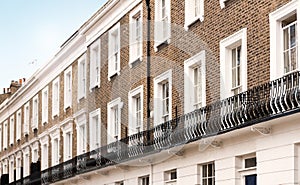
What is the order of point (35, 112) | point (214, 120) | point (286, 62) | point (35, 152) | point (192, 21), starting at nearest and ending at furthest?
1. point (286, 62)
2. point (214, 120)
3. point (192, 21)
4. point (35, 152)
5. point (35, 112)

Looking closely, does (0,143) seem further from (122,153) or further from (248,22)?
(248,22)

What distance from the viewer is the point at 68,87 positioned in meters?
42.7

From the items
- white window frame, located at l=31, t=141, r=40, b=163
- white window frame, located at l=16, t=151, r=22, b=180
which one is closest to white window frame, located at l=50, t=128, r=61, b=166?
white window frame, located at l=31, t=141, r=40, b=163

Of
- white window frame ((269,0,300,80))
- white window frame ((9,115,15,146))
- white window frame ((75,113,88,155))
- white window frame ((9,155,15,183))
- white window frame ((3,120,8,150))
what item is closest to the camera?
white window frame ((269,0,300,80))

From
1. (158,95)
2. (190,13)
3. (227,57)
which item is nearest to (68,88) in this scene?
(158,95)

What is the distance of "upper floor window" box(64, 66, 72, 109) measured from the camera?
42.0m

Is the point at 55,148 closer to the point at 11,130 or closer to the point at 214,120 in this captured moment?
the point at 11,130

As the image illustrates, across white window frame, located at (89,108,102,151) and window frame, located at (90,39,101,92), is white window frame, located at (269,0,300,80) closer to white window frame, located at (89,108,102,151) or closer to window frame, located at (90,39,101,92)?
white window frame, located at (89,108,102,151)

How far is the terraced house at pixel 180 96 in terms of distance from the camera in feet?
64.3

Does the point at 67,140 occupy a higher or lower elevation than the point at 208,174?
higher

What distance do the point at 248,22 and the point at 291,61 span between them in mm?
2393

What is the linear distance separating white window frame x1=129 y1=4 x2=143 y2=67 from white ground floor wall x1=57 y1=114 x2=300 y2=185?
4418 millimetres

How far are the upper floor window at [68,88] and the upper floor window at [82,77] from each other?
230 centimetres

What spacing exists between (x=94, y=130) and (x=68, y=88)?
20.2 feet
